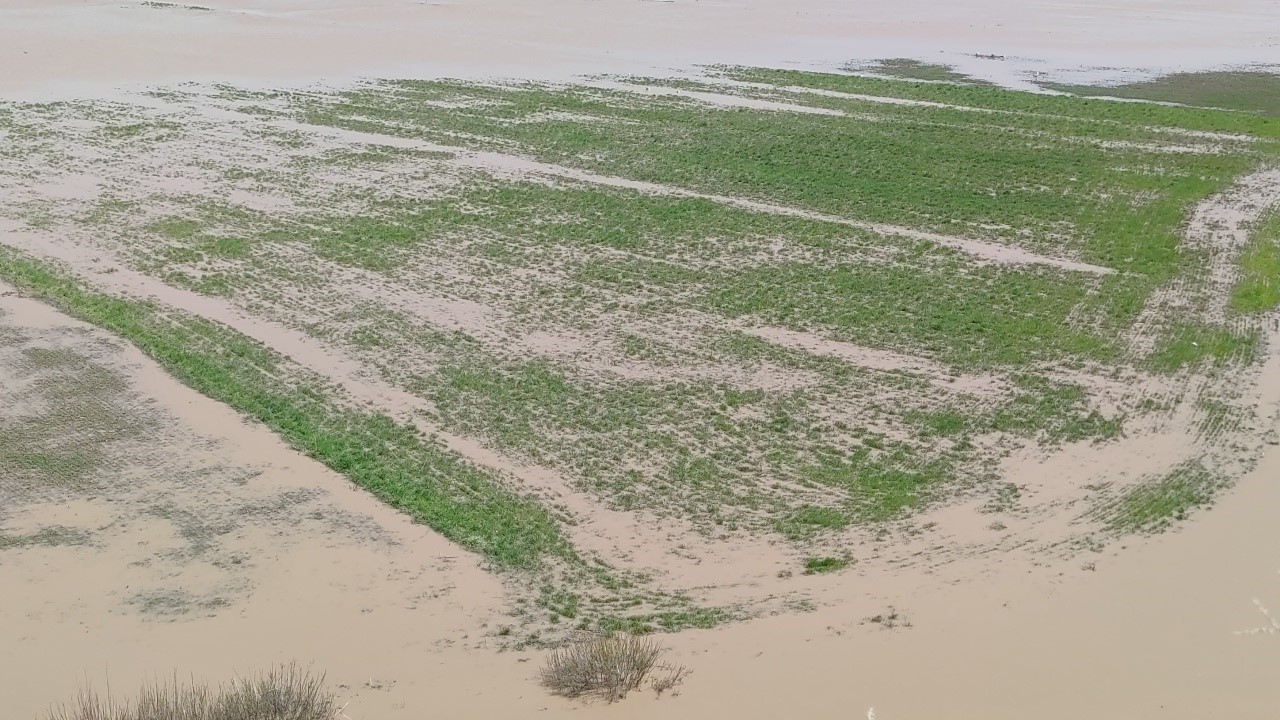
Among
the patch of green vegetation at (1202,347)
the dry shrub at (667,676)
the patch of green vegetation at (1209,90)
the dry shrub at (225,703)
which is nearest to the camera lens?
the dry shrub at (225,703)

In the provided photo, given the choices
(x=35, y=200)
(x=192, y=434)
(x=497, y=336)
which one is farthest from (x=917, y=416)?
(x=35, y=200)

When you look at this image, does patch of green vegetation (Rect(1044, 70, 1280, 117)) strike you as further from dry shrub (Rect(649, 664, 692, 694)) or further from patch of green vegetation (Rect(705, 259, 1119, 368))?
dry shrub (Rect(649, 664, 692, 694))

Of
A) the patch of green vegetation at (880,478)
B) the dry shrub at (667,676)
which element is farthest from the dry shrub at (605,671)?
the patch of green vegetation at (880,478)

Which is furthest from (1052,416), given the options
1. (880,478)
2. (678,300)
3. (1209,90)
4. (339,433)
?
(1209,90)

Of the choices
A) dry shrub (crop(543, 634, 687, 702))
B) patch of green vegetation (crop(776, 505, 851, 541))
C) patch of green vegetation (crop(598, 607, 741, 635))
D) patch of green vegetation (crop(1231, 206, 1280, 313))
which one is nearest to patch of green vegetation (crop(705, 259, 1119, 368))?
patch of green vegetation (crop(1231, 206, 1280, 313))

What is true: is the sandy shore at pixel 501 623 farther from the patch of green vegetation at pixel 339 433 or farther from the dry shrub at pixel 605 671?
the patch of green vegetation at pixel 339 433

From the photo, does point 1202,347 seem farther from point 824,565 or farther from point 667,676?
point 667,676
